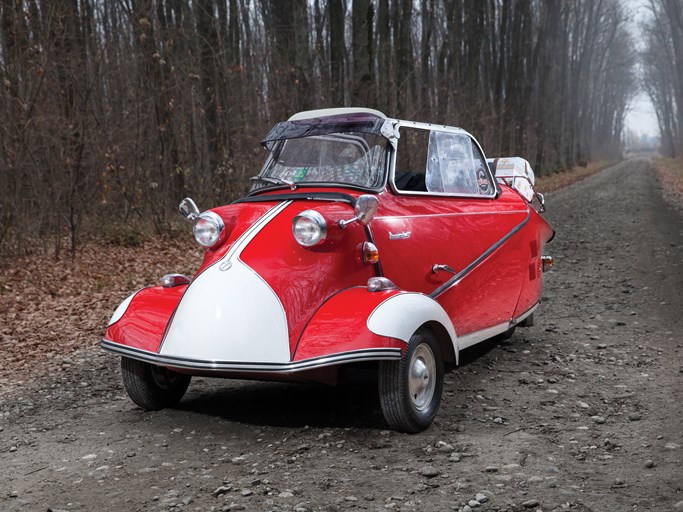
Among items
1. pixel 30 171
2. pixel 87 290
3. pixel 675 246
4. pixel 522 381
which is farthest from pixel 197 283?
pixel 675 246

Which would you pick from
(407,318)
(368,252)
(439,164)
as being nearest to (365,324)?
(407,318)

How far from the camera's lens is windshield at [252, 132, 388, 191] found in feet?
17.5

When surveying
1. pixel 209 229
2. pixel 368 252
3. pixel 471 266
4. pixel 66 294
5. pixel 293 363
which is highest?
pixel 209 229

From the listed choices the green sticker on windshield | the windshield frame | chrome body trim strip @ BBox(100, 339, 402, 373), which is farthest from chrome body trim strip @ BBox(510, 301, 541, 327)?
chrome body trim strip @ BBox(100, 339, 402, 373)

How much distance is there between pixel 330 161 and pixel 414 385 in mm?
1807

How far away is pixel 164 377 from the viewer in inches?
202

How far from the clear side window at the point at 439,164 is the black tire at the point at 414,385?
4.67 ft

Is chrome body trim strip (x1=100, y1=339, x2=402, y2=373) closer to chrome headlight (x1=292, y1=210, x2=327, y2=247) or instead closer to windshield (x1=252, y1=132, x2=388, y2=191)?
chrome headlight (x1=292, y1=210, x2=327, y2=247)

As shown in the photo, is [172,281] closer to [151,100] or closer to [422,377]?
[422,377]

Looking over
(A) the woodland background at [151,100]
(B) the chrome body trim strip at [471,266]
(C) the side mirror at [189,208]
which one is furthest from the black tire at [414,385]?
(A) the woodland background at [151,100]

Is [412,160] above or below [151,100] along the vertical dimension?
below

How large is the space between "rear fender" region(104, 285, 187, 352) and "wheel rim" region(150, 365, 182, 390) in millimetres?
355

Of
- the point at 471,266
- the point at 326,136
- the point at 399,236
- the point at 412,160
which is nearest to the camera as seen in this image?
the point at 399,236

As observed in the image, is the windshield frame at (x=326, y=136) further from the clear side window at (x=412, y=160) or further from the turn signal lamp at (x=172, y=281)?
the turn signal lamp at (x=172, y=281)
